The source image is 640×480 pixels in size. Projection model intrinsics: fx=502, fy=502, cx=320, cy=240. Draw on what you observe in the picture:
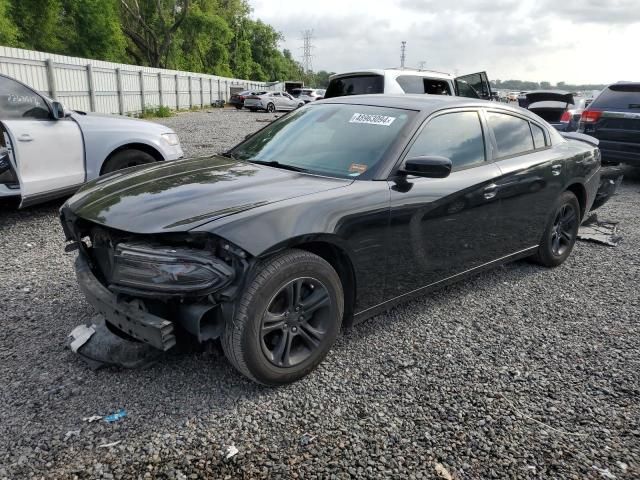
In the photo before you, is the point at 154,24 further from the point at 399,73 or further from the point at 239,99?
the point at 399,73

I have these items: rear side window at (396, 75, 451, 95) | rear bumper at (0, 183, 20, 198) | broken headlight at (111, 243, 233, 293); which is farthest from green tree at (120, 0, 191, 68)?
broken headlight at (111, 243, 233, 293)

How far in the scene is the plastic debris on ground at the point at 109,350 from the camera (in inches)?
114

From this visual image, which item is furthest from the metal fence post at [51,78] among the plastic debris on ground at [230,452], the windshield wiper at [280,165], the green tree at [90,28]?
the green tree at [90,28]

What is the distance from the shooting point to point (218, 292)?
2.48 m

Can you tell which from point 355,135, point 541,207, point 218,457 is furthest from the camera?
point 541,207

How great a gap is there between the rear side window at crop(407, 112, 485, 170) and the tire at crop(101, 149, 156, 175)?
4.00 meters

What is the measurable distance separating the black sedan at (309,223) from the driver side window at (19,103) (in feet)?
8.81

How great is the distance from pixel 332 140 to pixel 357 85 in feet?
18.6

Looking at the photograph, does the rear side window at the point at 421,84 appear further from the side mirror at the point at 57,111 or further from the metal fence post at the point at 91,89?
the metal fence post at the point at 91,89

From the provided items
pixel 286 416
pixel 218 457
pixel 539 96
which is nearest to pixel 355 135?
pixel 286 416

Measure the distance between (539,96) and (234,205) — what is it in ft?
39.7

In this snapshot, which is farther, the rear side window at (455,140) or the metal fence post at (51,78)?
the metal fence post at (51,78)

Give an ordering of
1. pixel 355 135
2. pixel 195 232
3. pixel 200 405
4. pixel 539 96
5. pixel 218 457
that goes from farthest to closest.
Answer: pixel 539 96 < pixel 355 135 < pixel 200 405 < pixel 195 232 < pixel 218 457

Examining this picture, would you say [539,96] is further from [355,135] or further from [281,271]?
[281,271]
